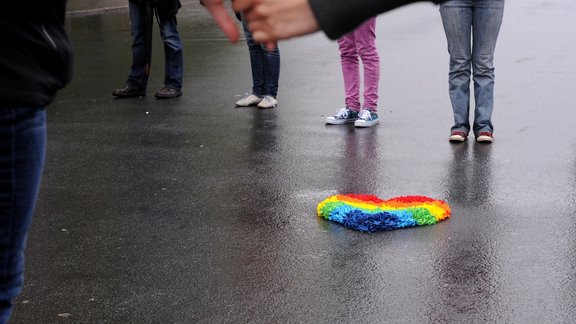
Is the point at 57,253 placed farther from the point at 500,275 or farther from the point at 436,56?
the point at 436,56

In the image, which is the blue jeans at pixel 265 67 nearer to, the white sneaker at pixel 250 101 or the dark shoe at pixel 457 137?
the white sneaker at pixel 250 101

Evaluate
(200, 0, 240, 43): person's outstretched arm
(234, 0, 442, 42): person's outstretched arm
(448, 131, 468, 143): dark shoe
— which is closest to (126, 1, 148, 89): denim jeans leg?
(448, 131, 468, 143): dark shoe

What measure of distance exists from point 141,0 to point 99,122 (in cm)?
154

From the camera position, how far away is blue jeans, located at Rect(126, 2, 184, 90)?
9891 millimetres

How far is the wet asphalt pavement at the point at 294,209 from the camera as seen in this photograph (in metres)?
4.38

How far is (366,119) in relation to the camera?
27.1ft

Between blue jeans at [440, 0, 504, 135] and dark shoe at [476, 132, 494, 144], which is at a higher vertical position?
blue jeans at [440, 0, 504, 135]

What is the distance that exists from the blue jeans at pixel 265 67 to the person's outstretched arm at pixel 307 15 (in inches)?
279

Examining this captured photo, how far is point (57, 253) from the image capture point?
5109mm

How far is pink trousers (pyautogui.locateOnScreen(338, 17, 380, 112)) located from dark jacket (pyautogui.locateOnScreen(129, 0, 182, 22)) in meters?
2.15

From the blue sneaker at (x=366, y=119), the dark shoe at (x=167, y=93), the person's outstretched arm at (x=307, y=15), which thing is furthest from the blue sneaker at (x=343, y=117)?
the person's outstretched arm at (x=307, y=15)

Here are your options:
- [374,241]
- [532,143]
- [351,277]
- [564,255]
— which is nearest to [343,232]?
[374,241]

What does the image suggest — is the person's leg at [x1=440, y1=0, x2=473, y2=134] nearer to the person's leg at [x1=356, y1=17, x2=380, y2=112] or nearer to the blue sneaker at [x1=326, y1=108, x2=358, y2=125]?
the person's leg at [x1=356, y1=17, x2=380, y2=112]

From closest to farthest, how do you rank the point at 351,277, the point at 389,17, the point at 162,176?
1. the point at 351,277
2. the point at 162,176
3. the point at 389,17
